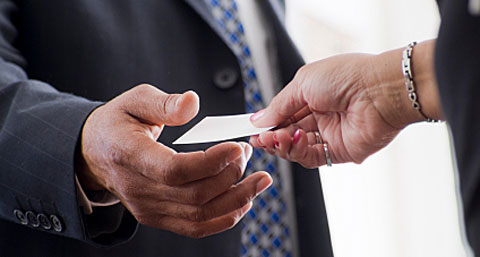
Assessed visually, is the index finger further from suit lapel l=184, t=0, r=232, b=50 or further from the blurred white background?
the blurred white background

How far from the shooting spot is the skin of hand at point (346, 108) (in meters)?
0.41

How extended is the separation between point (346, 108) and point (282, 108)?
64mm

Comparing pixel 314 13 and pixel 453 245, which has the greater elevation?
pixel 314 13

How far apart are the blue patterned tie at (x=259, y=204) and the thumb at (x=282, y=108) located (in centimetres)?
15

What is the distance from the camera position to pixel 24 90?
495mm

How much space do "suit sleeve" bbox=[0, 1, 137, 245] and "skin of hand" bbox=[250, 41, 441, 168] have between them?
17 centimetres

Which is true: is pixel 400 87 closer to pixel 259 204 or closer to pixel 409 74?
pixel 409 74

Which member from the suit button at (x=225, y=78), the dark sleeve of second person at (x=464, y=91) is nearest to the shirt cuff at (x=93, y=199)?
the suit button at (x=225, y=78)

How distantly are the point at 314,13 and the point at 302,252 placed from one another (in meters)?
1.04

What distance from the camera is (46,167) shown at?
0.45m

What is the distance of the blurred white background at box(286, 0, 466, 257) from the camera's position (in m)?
1.51

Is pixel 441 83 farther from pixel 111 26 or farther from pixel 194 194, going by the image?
pixel 111 26

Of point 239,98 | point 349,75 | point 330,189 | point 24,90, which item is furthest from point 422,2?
point 24,90

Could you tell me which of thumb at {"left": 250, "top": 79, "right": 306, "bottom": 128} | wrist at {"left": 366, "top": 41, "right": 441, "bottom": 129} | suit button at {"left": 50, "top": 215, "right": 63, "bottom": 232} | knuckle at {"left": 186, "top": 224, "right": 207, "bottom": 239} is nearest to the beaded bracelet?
wrist at {"left": 366, "top": 41, "right": 441, "bottom": 129}
